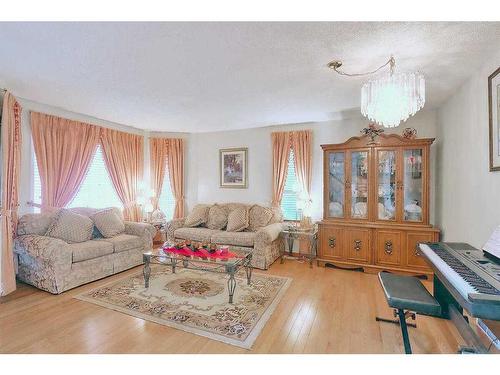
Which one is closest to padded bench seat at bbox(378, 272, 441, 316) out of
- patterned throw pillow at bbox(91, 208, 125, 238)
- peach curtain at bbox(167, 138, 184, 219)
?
patterned throw pillow at bbox(91, 208, 125, 238)

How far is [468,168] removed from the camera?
2693 mm

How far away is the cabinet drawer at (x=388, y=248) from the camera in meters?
3.58

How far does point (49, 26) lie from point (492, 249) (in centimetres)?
355

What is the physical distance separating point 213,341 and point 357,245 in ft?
8.49

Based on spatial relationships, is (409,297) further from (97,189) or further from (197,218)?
(97,189)

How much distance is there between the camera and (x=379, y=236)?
3.67 metres

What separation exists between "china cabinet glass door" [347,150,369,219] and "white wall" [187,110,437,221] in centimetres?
62

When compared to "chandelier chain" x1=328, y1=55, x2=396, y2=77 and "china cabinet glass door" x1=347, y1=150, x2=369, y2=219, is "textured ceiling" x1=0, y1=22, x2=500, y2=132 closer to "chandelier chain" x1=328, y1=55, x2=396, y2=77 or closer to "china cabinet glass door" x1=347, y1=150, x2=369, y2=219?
"chandelier chain" x1=328, y1=55, x2=396, y2=77

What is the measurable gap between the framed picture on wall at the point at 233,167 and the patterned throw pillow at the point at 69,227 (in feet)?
8.36

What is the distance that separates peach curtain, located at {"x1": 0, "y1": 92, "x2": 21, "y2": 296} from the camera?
2.91 m

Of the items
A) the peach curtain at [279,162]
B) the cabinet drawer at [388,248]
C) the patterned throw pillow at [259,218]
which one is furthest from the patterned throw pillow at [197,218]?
the cabinet drawer at [388,248]

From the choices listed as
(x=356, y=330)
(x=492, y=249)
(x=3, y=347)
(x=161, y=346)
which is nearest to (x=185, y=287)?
(x=161, y=346)

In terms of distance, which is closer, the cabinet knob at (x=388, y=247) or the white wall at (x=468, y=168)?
the white wall at (x=468, y=168)

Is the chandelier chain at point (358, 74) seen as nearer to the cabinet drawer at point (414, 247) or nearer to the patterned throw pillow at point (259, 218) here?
the cabinet drawer at point (414, 247)
